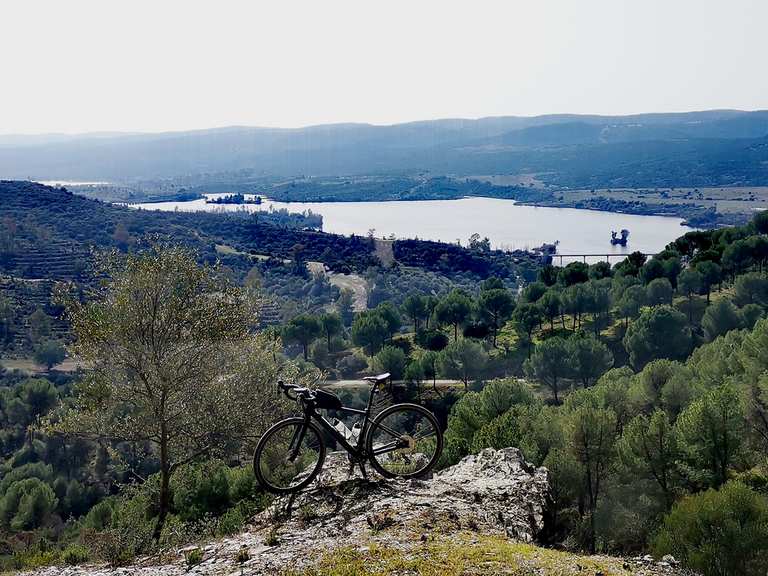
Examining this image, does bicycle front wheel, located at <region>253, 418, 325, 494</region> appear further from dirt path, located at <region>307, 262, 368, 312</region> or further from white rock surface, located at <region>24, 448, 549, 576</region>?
dirt path, located at <region>307, 262, 368, 312</region>

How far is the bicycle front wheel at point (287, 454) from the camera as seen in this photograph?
8.76 meters

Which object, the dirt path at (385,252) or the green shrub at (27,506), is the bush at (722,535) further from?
the dirt path at (385,252)

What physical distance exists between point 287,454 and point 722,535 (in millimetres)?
10727

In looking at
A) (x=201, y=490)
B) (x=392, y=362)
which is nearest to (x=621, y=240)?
(x=392, y=362)

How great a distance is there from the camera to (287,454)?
9.98 m

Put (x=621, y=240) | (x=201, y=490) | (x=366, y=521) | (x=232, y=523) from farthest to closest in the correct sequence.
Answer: (x=621, y=240) < (x=201, y=490) < (x=232, y=523) < (x=366, y=521)

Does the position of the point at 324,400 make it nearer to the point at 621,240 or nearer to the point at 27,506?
the point at 27,506

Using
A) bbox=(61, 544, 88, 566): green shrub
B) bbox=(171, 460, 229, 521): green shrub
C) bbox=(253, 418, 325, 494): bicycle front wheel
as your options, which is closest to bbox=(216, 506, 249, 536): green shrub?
bbox=(253, 418, 325, 494): bicycle front wheel

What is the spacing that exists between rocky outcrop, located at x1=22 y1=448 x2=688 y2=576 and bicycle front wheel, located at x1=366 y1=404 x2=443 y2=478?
0.27 m

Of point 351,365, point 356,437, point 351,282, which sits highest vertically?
point 356,437

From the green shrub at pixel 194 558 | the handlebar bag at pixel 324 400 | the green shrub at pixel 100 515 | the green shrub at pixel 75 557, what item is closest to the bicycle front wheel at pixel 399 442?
the handlebar bag at pixel 324 400

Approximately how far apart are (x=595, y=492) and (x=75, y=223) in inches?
4080

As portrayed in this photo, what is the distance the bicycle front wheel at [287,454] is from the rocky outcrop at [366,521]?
0.25m

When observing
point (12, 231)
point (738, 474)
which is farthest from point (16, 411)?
point (12, 231)
